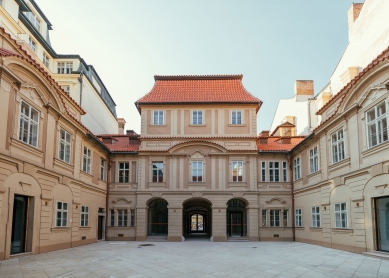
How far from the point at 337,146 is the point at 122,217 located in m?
15.0

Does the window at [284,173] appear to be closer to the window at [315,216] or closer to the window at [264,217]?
the window at [264,217]

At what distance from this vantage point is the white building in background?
79.2ft

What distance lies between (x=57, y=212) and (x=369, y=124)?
1409 cm

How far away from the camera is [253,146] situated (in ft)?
86.8

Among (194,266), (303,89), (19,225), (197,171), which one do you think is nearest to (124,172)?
(197,171)

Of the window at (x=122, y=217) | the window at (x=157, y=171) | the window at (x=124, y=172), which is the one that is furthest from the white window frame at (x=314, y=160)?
the window at (x=122, y=217)

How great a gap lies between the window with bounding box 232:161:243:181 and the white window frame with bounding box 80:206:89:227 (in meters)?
9.85

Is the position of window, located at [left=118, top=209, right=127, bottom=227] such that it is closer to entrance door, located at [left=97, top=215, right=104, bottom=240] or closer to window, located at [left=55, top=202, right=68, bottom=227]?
entrance door, located at [left=97, top=215, right=104, bottom=240]

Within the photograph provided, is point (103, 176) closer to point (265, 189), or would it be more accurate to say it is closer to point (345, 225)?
point (265, 189)

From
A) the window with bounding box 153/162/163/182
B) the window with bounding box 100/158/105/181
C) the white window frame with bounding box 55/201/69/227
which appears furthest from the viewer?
the window with bounding box 153/162/163/182

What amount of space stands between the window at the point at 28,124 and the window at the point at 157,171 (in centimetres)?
1136

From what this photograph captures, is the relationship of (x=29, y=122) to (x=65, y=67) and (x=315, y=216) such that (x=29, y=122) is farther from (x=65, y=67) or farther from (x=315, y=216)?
(x=65, y=67)

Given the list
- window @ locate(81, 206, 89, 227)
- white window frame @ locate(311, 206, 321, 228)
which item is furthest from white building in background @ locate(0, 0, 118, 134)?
white window frame @ locate(311, 206, 321, 228)

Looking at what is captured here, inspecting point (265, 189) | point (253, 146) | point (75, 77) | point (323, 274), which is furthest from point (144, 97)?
point (323, 274)
